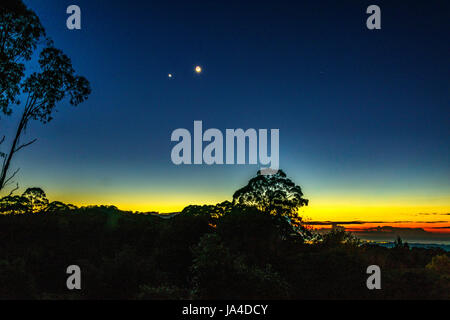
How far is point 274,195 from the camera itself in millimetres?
23344

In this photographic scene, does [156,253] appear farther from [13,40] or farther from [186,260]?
[13,40]

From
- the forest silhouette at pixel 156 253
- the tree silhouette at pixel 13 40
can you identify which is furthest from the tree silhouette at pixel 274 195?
the tree silhouette at pixel 13 40

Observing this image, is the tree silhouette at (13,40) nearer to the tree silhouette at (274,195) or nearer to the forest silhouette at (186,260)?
the forest silhouette at (186,260)

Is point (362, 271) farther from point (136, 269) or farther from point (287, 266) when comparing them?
point (136, 269)

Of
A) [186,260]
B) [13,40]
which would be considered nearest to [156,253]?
[186,260]

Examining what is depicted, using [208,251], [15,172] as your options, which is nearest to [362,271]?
[208,251]

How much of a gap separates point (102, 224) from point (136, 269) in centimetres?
661

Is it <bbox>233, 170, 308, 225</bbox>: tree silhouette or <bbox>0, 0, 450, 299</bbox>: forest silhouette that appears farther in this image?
<bbox>233, 170, 308, 225</bbox>: tree silhouette

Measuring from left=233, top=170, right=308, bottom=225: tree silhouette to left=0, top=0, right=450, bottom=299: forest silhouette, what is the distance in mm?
3367

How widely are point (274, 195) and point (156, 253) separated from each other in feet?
36.8

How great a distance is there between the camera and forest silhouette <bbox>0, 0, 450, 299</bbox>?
35.7 feet

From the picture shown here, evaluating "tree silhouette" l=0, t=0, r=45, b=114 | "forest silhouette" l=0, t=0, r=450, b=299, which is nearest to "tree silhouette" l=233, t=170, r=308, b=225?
"forest silhouette" l=0, t=0, r=450, b=299

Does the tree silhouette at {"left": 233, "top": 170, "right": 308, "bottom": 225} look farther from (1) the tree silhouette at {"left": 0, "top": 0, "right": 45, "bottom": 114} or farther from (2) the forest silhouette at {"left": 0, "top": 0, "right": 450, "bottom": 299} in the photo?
(1) the tree silhouette at {"left": 0, "top": 0, "right": 45, "bottom": 114}

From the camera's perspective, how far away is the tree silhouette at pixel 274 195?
2334 centimetres
